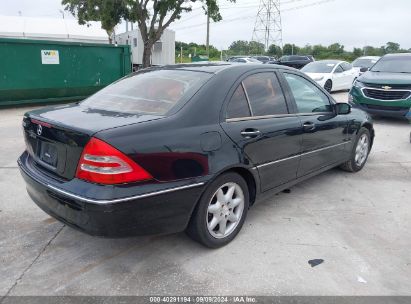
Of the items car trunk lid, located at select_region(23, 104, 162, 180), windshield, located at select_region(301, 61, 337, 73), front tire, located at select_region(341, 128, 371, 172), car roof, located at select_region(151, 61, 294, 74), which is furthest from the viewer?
windshield, located at select_region(301, 61, 337, 73)

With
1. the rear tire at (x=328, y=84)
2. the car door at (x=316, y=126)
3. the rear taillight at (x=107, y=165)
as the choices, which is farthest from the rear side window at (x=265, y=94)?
the rear tire at (x=328, y=84)

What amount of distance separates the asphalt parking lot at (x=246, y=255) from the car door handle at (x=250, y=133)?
955 mm

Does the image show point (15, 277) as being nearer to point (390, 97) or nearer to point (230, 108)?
point (230, 108)

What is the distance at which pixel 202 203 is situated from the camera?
9.92ft

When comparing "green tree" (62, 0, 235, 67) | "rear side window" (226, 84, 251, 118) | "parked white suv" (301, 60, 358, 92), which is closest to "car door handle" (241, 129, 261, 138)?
"rear side window" (226, 84, 251, 118)

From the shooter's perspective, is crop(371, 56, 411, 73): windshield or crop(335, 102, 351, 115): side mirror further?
crop(371, 56, 411, 73): windshield

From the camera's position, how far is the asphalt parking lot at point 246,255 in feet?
9.20

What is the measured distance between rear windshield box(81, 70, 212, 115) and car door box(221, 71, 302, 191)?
0.38 meters

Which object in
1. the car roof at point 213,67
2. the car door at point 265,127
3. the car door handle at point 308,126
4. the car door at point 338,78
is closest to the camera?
the car door at point 265,127

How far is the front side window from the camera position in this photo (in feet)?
13.4

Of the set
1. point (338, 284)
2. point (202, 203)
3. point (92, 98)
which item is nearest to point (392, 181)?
point (338, 284)

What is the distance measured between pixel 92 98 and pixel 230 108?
139cm

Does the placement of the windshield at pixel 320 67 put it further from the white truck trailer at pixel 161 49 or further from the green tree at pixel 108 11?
the white truck trailer at pixel 161 49

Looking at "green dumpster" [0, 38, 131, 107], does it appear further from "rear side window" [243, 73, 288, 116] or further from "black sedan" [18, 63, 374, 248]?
"rear side window" [243, 73, 288, 116]
